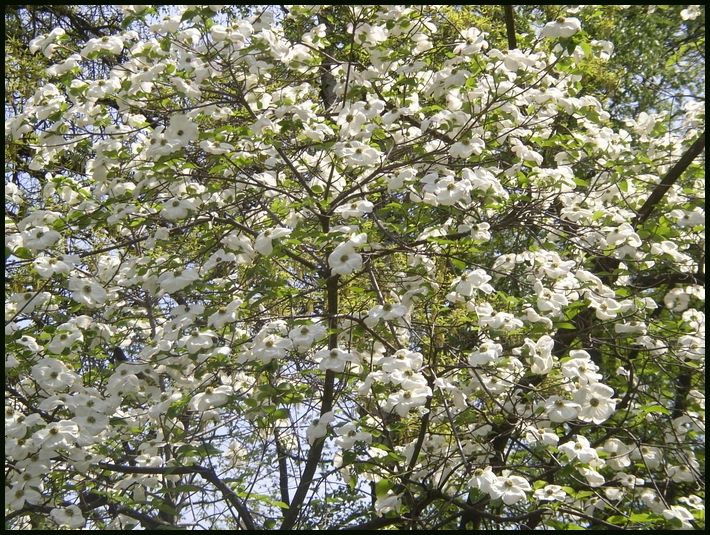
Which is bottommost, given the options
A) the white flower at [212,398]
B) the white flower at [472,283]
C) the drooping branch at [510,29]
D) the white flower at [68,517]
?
the white flower at [68,517]

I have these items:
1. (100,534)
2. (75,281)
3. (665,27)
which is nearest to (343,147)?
(75,281)

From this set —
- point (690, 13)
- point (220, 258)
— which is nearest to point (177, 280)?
point (220, 258)

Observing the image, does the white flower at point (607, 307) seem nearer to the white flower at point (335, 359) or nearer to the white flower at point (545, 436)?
the white flower at point (545, 436)

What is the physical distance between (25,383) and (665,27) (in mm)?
5092

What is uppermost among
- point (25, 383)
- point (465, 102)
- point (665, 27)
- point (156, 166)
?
point (665, 27)

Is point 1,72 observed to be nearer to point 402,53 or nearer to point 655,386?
point 402,53

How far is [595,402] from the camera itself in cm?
264

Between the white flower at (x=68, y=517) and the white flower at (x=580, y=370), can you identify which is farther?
the white flower at (x=68, y=517)

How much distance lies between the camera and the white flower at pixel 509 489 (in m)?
2.44

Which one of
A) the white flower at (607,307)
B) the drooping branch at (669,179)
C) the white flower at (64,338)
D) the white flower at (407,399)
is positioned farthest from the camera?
the drooping branch at (669,179)

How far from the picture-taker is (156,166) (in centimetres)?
278

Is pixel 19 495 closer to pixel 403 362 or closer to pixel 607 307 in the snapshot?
pixel 403 362

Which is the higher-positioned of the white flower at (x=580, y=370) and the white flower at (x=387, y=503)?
the white flower at (x=580, y=370)

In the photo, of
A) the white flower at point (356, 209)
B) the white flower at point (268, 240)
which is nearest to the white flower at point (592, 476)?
the white flower at point (356, 209)
